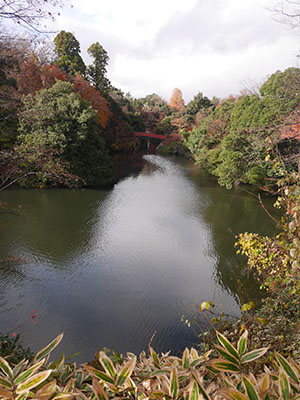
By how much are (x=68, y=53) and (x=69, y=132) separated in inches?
371

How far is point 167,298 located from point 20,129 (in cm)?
989

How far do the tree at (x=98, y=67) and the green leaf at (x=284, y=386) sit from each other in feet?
68.1

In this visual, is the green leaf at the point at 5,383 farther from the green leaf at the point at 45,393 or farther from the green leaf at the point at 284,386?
the green leaf at the point at 284,386

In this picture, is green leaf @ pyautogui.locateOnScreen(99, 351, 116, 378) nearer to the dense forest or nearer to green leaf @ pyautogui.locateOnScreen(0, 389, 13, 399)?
green leaf @ pyautogui.locateOnScreen(0, 389, 13, 399)

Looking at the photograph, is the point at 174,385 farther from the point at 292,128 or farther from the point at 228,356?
the point at 292,128

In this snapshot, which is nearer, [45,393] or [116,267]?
[45,393]

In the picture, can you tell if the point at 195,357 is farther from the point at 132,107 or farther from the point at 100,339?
the point at 132,107

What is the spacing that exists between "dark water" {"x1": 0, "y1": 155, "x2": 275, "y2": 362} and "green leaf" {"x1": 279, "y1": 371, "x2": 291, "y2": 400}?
146 inches

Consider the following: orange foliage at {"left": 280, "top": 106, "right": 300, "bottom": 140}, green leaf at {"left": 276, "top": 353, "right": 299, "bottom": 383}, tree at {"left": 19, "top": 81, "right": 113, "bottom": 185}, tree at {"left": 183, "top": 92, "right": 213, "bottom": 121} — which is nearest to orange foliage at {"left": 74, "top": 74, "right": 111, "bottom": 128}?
tree at {"left": 19, "top": 81, "right": 113, "bottom": 185}

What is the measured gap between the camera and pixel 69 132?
11.6 meters

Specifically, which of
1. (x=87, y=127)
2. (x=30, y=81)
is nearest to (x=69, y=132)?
(x=87, y=127)

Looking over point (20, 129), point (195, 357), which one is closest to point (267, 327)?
point (195, 357)

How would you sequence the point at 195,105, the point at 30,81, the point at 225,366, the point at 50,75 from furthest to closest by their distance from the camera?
the point at 195,105 < the point at 50,75 < the point at 30,81 < the point at 225,366

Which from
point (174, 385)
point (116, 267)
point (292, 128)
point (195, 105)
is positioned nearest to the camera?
point (174, 385)
